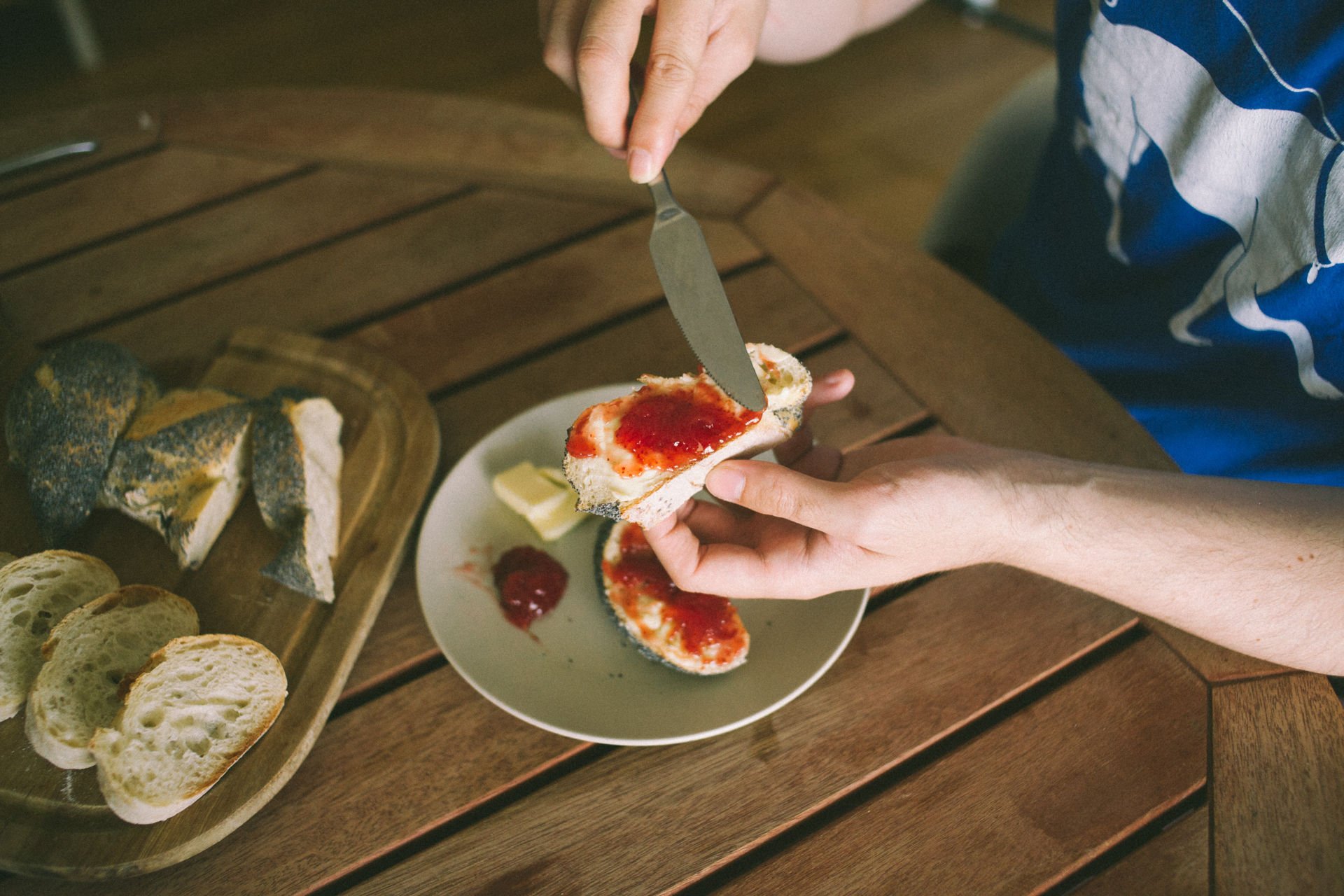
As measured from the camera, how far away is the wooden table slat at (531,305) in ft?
6.42

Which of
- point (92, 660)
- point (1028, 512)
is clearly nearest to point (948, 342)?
point (1028, 512)

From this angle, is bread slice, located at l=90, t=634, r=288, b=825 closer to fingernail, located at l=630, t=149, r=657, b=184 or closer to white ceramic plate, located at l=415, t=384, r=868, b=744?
white ceramic plate, located at l=415, t=384, r=868, b=744

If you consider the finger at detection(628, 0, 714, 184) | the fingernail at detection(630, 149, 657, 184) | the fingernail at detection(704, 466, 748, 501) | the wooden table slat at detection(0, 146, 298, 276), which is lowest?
the fingernail at detection(704, 466, 748, 501)

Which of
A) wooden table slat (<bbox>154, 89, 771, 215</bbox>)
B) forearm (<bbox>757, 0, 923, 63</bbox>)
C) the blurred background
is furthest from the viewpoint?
the blurred background

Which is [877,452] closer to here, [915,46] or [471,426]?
[471,426]

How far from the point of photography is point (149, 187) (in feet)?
7.47

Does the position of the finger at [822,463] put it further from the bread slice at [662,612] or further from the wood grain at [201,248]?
the wood grain at [201,248]

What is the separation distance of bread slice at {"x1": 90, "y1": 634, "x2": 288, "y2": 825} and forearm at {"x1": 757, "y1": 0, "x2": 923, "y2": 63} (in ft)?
5.78

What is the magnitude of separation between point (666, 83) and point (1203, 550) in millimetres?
1177

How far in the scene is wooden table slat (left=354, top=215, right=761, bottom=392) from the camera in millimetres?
1957

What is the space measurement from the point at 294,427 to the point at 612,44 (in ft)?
Answer: 2.96

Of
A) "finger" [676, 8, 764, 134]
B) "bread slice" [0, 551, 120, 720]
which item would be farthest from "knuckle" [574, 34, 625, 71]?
"bread slice" [0, 551, 120, 720]

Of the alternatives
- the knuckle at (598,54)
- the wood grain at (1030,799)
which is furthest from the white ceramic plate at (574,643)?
the knuckle at (598,54)

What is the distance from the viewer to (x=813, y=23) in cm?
213
